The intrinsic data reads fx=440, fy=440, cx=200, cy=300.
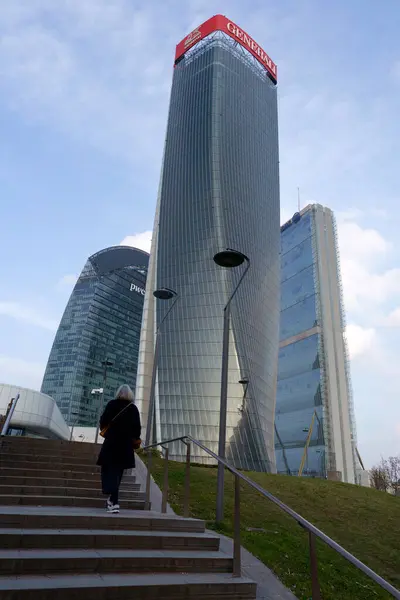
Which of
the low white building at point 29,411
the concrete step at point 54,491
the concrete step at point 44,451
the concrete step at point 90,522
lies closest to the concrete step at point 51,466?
the concrete step at point 44,451

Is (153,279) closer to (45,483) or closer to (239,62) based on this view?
(239,62)

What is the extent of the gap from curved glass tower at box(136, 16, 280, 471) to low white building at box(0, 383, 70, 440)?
9.81 metres

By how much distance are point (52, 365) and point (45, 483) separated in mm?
117682

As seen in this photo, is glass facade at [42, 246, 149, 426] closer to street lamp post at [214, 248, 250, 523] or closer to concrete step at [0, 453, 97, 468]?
concrete step at [0, 453, 97, 468]

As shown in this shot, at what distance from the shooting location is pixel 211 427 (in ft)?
143

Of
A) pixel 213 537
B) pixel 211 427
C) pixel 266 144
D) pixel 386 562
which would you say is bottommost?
pixel 386 562

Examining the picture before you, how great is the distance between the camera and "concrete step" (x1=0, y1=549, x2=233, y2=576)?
4098 millimetres

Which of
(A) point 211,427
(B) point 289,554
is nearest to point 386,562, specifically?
(B) point 289,554

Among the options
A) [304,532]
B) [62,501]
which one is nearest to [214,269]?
[304,532]

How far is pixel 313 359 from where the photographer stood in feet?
298

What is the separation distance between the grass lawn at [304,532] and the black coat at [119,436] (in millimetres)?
2247

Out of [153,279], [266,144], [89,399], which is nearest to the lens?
[153,279]

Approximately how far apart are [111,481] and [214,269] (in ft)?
137

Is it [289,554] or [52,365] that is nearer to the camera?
[289,554]
